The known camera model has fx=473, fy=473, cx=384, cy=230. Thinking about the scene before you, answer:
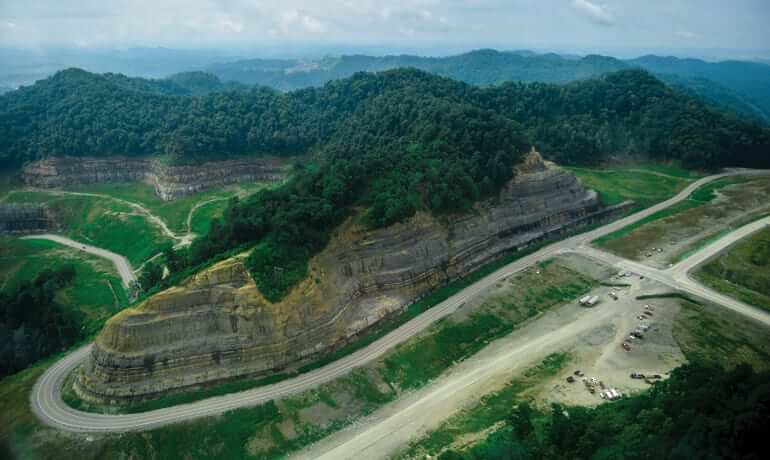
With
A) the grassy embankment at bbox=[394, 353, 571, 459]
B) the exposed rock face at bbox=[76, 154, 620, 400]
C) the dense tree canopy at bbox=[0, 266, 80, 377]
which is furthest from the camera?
the dense tree canopy at bbox=[0, 266, 80, 377]

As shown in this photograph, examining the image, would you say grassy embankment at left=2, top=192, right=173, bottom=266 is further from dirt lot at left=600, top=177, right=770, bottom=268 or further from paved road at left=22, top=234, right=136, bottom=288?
dirt lot at left=600, top=177, right=770, bottom=268

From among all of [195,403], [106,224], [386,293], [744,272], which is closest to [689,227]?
[744,272]

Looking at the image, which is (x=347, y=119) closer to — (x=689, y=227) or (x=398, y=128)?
(x=398, y=128)

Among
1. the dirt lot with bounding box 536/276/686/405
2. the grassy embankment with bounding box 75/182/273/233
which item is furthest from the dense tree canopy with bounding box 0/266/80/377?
the dirt lot with bounding box 536/276/686/405

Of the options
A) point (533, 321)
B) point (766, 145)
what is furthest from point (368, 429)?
point (766, 145)

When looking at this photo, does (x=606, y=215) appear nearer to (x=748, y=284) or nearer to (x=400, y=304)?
(x=748, y=284)

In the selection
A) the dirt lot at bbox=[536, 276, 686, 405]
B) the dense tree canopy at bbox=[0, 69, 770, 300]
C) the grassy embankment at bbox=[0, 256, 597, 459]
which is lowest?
the grassy embankment at bbox=[0, 256, 597, 459]
